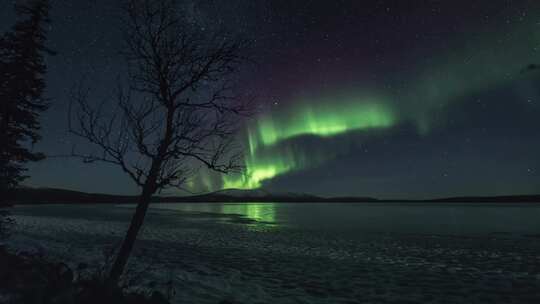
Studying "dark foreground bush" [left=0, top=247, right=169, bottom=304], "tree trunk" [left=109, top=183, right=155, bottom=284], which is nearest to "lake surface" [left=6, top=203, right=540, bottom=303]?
"tree trunk" [left=109, top=183, right=155, bottom=284]

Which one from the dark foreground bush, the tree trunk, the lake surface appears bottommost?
the lake surface

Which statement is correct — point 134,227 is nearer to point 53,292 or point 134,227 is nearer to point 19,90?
point 53,292

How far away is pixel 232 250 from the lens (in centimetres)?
2320

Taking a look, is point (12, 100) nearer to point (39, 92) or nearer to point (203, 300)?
point (39, 92)

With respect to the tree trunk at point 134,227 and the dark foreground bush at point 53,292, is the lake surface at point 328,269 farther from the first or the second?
the dark foreground bush at point 53,292

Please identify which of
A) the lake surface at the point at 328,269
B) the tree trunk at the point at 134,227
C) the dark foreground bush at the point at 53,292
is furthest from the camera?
the lake surface at the point at 328,269

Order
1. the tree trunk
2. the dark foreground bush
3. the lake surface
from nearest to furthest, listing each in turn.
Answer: the dark foreground bush
the tree trunk
the lake surface

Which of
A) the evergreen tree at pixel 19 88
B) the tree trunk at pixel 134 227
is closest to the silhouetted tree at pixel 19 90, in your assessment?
the evergreen tree at pixel 19 88

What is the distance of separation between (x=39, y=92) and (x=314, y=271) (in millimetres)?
17842

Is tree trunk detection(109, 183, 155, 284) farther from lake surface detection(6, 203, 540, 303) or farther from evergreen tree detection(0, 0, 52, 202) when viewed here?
evergreen tree detection(0, 0, 52, 202)

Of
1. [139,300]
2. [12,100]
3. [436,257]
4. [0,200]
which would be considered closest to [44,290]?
[139,300]

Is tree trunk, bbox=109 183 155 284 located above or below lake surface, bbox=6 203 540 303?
above

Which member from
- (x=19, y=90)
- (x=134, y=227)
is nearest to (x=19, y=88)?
(x=19, y=90)

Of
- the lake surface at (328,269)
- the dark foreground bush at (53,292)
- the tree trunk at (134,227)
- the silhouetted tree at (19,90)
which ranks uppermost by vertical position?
the silhouetted tree at (19,90)
